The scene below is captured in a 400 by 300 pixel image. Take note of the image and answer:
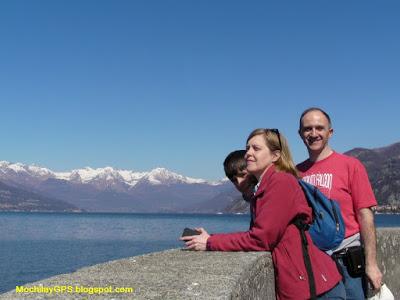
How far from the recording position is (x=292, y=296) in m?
3.64

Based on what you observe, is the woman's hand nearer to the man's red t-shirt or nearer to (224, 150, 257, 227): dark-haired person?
(224, 150, 257, 227): dark-haired person

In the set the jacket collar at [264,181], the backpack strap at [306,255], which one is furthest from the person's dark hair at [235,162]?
the backpack strap at [306,255]

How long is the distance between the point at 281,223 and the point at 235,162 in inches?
44.5

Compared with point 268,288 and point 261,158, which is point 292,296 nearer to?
point 268,288

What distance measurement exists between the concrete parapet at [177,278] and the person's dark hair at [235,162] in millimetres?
774

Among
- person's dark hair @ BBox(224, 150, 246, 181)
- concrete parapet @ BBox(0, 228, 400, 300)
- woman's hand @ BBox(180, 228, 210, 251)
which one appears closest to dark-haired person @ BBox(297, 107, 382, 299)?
person's dark hair @ BBox(224, 150, 246, 181)

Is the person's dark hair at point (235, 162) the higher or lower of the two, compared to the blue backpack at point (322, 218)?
higher

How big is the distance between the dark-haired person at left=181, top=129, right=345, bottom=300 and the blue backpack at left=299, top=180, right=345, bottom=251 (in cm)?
10

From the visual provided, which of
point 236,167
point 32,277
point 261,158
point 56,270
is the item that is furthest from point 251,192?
point 56,270

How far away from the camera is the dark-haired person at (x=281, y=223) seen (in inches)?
140

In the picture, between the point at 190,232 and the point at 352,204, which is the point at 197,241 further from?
the point at 352,204

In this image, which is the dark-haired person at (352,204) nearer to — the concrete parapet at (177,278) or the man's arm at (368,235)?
the man's arm at (368,235)

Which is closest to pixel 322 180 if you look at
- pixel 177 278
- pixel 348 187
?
pixel 348 187

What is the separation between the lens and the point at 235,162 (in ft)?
15.0
